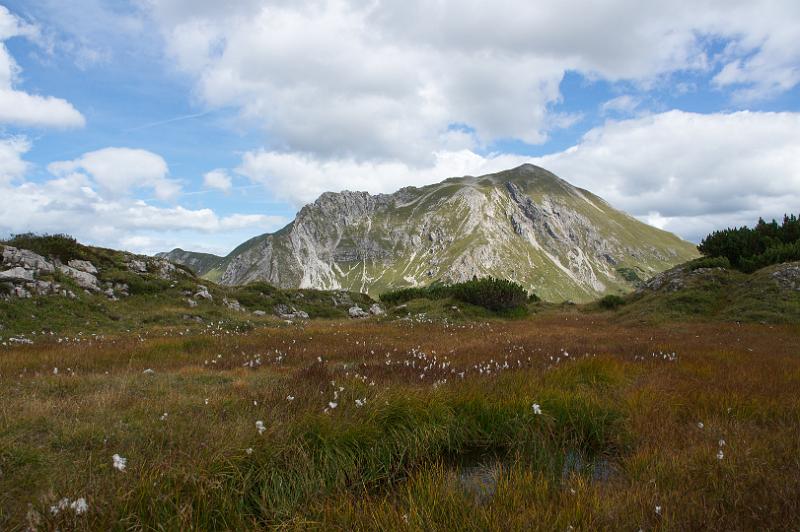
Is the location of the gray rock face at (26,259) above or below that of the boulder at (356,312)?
above

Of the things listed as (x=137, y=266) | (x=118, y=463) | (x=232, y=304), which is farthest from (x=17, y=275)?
(x=118, y=463)

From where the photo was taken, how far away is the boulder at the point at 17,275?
19.4 metres

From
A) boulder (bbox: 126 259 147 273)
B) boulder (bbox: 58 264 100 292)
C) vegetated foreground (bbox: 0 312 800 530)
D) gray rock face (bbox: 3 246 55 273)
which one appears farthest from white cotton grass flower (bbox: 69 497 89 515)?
boulder (bbox: 126 259 147 273)

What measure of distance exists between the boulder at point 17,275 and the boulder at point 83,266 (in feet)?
13.9

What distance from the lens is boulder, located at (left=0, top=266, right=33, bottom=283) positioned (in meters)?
19.4

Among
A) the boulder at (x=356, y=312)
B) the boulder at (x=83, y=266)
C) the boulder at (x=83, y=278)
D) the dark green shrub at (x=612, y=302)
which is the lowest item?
the boulder at (x=356, y=312)

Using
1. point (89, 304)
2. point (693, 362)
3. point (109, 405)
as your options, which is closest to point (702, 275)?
point (693, 362)

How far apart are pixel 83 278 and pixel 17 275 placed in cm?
367

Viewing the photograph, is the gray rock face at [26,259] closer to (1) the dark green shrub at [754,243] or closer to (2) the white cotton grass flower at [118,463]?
(2) the white cotton grass flower at [118,463]

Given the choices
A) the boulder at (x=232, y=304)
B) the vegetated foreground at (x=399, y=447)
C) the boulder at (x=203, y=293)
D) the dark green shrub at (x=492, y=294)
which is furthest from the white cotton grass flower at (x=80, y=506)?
the dark green shrub at (x=492, y=294)

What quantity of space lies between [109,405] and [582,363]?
9.38 m

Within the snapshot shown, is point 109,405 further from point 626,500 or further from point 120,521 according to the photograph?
point 626,500

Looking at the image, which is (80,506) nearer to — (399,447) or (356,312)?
(399,447)

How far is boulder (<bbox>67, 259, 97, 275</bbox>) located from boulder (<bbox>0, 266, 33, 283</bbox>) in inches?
167
